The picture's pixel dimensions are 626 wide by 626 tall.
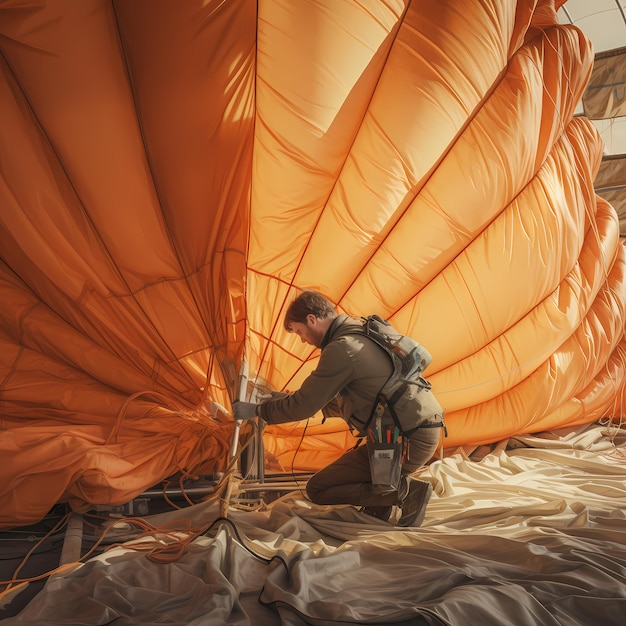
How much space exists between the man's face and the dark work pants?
51 cm

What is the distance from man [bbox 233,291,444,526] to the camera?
2.35 m

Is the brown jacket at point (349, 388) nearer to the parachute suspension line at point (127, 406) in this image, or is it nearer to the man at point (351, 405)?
the man at point (351, 405)

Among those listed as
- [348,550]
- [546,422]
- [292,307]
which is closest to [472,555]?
[348,550]

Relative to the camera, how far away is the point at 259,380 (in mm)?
2975

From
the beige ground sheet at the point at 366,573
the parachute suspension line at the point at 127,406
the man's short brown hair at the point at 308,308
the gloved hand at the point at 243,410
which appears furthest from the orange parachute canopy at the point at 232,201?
the beige ground sheet at the point at 366,573

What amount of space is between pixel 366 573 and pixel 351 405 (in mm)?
789

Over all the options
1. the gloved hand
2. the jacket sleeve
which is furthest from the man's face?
the gloved hand

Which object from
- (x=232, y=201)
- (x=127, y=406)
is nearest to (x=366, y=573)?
(x=127, y=406)

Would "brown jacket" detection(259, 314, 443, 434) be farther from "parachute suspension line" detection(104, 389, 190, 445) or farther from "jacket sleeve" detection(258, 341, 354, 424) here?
"parachute suspension line" detection(104, 389, 190, 445)

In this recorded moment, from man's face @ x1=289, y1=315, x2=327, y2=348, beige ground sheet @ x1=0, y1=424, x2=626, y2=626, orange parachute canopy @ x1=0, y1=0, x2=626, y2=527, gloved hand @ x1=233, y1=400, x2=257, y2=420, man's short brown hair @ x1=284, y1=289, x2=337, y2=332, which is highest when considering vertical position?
orange parachute canopy @ x1=0, y1=0, x2=626, y2=527

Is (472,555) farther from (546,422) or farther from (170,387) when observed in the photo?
(546,422)

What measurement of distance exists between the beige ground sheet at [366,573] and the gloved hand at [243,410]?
346mm

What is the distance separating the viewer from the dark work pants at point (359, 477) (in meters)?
2.55

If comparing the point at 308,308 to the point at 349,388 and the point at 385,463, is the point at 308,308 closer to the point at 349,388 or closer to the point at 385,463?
the point at 349,388
